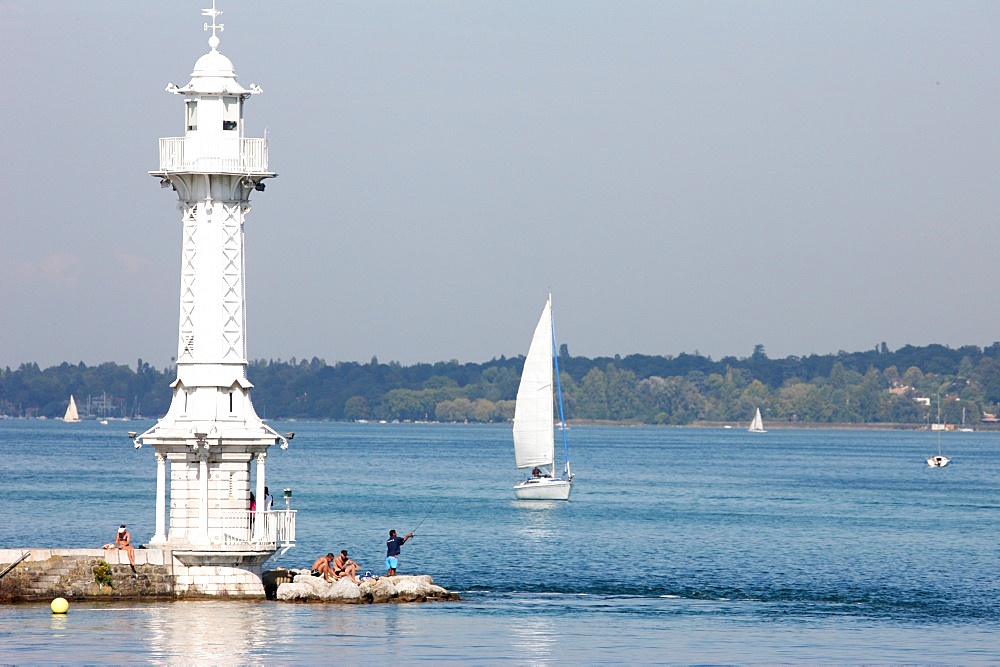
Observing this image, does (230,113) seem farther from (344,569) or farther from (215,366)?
(344,569)

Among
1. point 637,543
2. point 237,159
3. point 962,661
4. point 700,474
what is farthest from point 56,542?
point 700,474

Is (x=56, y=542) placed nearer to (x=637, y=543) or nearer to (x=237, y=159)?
(x=637, y=543)

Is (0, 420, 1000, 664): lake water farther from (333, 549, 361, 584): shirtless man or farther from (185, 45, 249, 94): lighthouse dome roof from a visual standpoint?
(185, 45, 249, 94): lighthouse dome roof

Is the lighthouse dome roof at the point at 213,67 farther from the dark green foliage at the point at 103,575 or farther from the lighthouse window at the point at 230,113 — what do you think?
the dark green foliage at the point at 103,575

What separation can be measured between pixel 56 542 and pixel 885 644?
3217cm

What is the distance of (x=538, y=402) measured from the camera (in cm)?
8731

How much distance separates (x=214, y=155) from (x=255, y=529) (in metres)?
8.12

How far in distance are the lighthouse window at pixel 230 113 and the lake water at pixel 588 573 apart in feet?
33.8

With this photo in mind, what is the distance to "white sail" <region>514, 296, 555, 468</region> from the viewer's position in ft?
286

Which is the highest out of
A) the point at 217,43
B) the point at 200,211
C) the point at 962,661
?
the point at 217,43

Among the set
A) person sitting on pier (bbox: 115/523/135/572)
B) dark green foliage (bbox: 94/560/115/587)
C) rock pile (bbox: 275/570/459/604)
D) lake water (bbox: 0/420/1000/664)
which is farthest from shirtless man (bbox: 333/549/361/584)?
dark green foliage (bbox: 94/560/115/587)

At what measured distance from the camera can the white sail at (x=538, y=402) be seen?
87.1m

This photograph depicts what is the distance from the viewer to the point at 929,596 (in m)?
47.2

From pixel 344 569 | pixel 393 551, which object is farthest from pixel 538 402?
pixel 344 569
